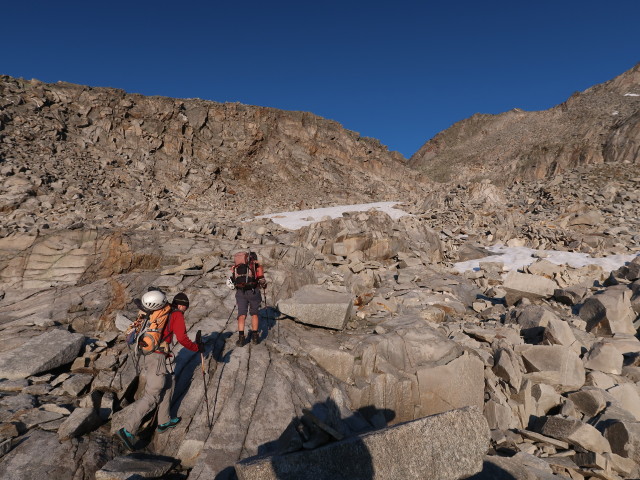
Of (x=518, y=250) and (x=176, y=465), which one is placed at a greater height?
(x=518, y=250)

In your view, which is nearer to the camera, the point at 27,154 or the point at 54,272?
the point at 54,272

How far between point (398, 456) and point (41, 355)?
21.1 feet

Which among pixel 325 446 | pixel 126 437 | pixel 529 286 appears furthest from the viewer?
pixel 529 286

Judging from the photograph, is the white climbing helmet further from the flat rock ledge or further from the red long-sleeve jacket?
the flat rock ledge

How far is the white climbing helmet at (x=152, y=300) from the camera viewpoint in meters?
5.15

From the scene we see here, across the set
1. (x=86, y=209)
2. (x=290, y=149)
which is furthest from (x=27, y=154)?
(x=290, y=149)

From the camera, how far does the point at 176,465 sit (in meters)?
4.61

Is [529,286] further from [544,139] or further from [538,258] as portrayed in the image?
[544,139]

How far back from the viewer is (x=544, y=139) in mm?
79250

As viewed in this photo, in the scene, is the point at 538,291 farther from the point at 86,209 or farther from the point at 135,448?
the point at 86,209

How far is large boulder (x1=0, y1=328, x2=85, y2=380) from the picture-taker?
5.82 meters

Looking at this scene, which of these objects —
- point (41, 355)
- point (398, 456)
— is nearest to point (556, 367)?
point (398, 456)

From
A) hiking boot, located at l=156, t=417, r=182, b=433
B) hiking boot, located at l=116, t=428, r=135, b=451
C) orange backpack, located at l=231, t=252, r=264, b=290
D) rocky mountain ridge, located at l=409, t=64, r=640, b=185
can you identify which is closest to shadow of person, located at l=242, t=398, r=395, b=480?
hiking boot, located at l=156, t=417, r=182, b=433

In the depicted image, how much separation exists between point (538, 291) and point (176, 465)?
12919mm
